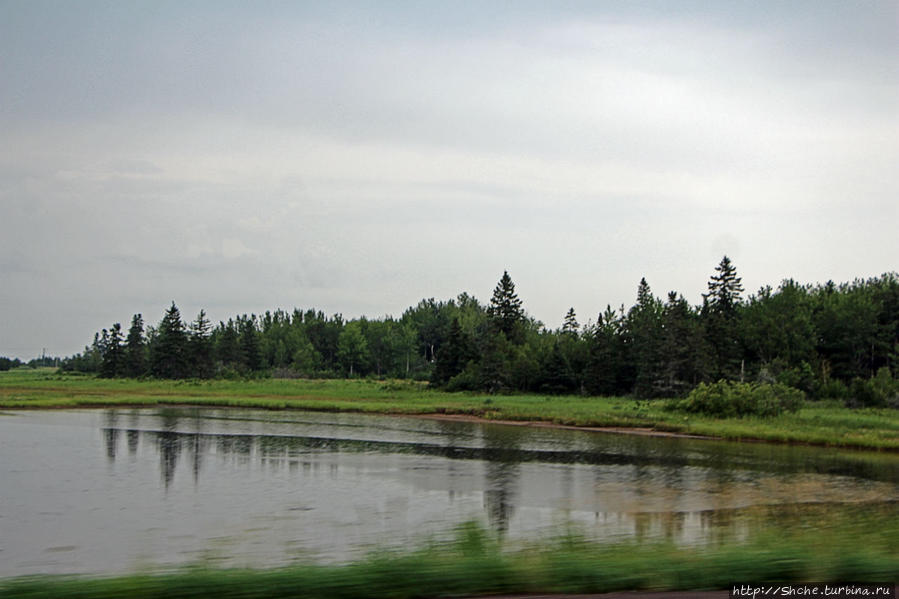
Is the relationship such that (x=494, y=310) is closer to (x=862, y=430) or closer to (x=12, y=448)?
(x=862, y=430)

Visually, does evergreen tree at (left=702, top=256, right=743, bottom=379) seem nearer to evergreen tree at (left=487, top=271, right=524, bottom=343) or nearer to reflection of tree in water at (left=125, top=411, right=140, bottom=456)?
evergreen tree at (left=487, top=271, right=524, bottom=343)

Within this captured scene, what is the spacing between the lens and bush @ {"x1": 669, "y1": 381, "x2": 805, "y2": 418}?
161 feet

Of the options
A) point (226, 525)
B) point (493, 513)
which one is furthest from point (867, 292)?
point (226, 525)

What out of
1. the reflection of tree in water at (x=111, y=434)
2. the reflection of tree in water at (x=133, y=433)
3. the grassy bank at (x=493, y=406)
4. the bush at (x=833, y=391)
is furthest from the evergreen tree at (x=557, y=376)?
the reflection of tree in water at (x=111, y=434)

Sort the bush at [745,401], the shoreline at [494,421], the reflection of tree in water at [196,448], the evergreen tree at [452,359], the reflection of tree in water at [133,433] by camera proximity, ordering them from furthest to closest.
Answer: the evergreen tree at [452,359], the bush at [745,401], the shoreline at [494,421], the reflection of tree in water at [133,433], the reflection of tree in water at [196,448]

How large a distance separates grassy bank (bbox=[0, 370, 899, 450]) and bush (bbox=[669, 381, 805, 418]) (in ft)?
3.11

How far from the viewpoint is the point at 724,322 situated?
80.5m

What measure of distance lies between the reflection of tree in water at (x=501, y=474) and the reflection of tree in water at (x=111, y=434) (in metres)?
15.1

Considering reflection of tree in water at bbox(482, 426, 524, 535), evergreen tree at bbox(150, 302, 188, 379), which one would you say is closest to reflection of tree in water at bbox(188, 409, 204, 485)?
reflection of tree in water at bbox(482, 426, 524, 535)

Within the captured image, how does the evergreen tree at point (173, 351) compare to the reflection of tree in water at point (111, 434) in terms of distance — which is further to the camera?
the evergreen tree at point (173, 351)

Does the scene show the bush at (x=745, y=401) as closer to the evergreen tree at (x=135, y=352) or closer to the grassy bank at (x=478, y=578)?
the grassy bank at (x=478, y=578)

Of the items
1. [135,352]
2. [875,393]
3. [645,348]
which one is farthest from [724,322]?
[135,352]

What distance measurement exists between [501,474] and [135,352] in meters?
106

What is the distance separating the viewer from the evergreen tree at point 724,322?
76.7 metres
